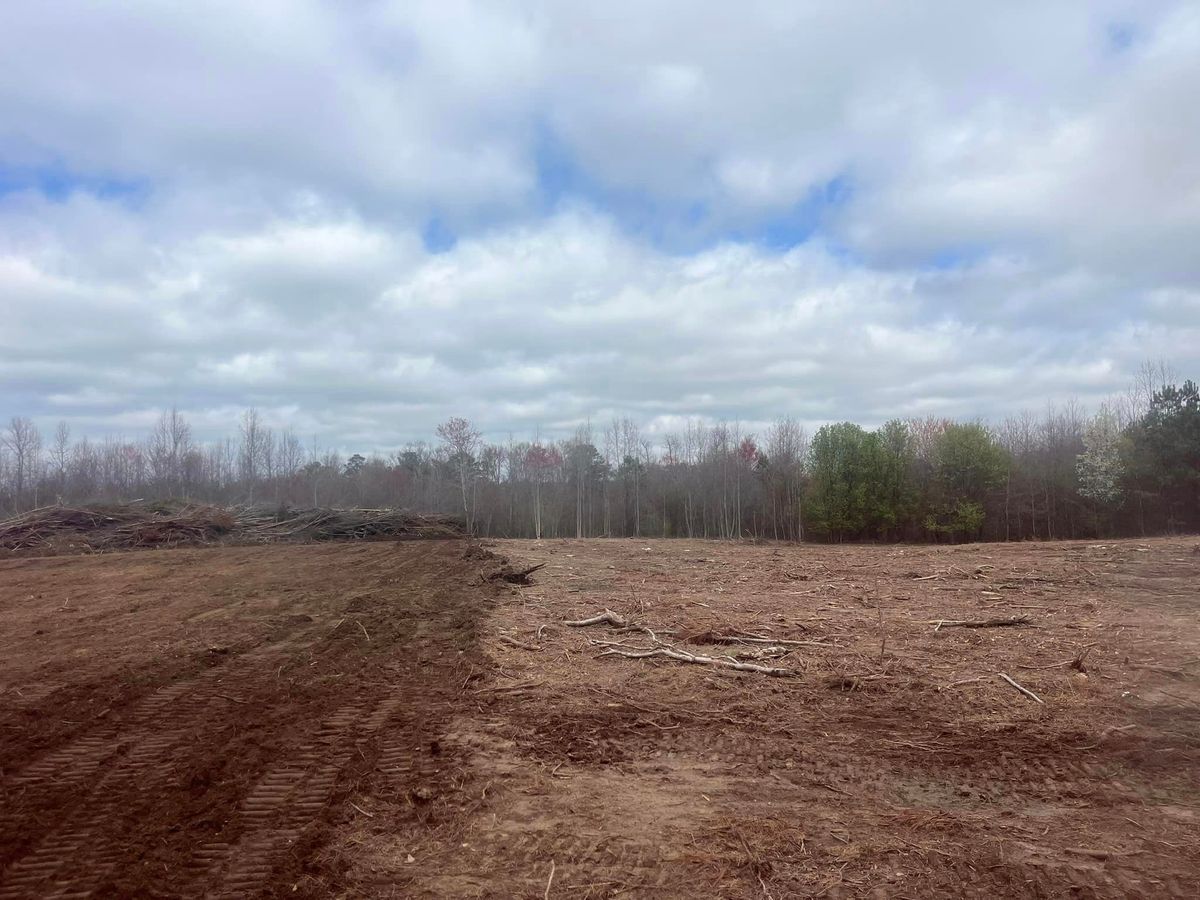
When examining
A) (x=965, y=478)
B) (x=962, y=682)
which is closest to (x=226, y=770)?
(x=962, y=682)

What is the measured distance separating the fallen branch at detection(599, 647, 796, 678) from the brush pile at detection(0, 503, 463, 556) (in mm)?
20636

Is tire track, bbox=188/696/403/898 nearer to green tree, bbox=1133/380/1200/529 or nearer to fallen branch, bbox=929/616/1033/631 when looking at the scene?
fallen branch, bbox=929/616/1033/631

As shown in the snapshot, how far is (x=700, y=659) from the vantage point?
7.12 meters

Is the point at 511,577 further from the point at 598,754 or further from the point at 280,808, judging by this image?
the point at 280,808

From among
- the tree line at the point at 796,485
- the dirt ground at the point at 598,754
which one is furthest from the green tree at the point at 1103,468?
the dirt ground at the point at 598,754

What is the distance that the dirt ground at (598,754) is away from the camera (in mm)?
3455

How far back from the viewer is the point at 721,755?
16.3ft

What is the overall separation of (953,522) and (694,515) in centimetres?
1271

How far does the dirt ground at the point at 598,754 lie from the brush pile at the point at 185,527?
15241mm

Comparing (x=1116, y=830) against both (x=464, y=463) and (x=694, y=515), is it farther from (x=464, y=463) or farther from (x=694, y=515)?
(x=464, y=463)

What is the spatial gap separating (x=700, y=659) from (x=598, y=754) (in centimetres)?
235

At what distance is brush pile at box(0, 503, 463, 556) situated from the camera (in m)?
23.2

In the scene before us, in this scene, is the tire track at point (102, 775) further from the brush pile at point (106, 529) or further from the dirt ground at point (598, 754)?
the brush pile at point (106, 529)

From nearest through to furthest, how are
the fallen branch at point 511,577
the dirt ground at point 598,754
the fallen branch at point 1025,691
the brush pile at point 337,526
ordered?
the dirt ground at point 598,754 < the fallen branch at point 1025,691 < the fallen branch at point 511,577 < the brush pile at point 337,526
